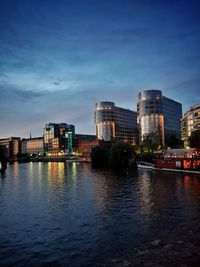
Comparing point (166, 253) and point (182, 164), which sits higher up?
point (182, 164)

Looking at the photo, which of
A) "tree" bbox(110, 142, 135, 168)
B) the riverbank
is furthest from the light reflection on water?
"tree" bbox(110, 142, 135, 168)

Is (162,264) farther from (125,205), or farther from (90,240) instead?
(125,205)

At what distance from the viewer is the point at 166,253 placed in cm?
2403

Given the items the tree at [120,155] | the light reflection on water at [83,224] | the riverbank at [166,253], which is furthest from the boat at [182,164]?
the riverbank at [166,253]

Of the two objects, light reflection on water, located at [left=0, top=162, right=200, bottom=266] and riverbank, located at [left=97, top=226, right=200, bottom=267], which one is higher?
riverbank, located at [left=97, top=226, right=200, bottom=267]

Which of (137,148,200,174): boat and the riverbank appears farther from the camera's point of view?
(137,148,200,174): boat

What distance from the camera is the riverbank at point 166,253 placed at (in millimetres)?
22016

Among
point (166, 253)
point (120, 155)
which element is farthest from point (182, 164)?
point (166, 253)

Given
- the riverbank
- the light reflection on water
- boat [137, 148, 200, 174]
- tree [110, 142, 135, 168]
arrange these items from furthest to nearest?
tree [110, 142, 135, 168], boat [137, 148, 200, 174], the light reflection on water, the riverbank

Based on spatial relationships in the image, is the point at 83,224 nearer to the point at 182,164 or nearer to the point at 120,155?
the point at 182,164

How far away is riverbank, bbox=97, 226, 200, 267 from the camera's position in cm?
2202

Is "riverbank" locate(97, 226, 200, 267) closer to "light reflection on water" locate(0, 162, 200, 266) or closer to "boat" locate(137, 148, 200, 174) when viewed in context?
"light reflection on water" locate(0, 162, 200, 266)

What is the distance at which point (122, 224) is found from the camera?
3641cm

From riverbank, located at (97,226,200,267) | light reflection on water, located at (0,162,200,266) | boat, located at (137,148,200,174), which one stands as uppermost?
boat, located at (137,148,200,174)
